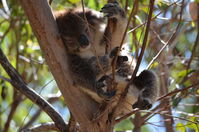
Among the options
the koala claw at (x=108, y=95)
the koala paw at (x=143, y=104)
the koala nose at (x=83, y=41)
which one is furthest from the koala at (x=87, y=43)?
the koala paw at (x=143, y=104)

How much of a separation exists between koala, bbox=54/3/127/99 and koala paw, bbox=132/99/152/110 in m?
0.31

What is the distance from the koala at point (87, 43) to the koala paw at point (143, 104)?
0.31 metres

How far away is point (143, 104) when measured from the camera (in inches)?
124

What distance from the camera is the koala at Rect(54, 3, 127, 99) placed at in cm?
334

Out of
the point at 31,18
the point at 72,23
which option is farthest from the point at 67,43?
the point at 31,18

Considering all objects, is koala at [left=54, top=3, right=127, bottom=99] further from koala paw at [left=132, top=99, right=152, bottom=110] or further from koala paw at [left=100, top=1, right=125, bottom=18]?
koala paw at [left=132, top=99, right=152, bottom=110]

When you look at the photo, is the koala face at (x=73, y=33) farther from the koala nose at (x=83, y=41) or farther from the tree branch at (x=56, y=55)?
the tree branch at (x=56, y=55)

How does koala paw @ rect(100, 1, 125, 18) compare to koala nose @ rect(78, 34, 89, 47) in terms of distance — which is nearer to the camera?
koala paw @ rect(100, 1, 125, 18)

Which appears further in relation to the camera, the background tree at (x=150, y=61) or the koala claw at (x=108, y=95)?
the background tree at (x=150, y=61)

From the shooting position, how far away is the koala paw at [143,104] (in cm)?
311

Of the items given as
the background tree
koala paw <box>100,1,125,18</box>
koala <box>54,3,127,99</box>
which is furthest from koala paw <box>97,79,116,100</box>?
koala paw <box>100,1,125,18</box>

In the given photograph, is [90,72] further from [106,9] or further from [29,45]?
[29,45]

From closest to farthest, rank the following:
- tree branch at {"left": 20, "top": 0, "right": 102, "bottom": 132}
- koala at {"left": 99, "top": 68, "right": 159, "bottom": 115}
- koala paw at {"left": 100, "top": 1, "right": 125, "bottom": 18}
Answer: tree branch at {"left": 20, "top": 0, "right": 102, "bottom": 132}, koala paw at {"left": 100, "top": 1, "right": 125, "bottom": 18}, koala at {"left": 99, "top": 68, "right": 159, "bottom": 115}

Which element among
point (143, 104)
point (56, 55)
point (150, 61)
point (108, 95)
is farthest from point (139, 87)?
point (56, 55)
